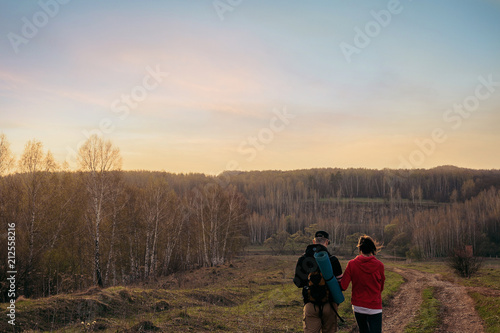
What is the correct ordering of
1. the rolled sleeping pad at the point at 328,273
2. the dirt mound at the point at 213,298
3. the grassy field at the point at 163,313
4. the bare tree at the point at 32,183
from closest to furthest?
the rolled sleeping pad at the point at 328,273 < the grassy field at the point at 163,313 < the dirt mound at the point at 213,298 < the bare tree at the point at 32,183

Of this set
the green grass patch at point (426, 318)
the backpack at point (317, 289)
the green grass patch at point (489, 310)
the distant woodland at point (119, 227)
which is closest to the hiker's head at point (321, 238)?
the backpack at point (317, 289)

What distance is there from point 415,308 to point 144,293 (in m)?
14.1

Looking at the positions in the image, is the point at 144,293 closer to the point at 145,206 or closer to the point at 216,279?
the point at 216,279

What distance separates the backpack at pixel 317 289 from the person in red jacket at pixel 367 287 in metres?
0.37

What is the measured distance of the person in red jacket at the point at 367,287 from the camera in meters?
6.42

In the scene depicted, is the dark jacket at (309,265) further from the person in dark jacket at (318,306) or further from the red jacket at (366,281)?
the red jacket at (366,281)

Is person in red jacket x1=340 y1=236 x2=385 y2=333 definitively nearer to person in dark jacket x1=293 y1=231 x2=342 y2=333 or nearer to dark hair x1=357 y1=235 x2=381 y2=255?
dark hair x1=357 y1=235 x2=381 y2=255

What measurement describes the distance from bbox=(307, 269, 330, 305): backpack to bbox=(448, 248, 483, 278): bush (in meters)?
29.9

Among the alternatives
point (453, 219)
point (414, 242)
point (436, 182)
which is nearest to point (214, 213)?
point (414, 242)

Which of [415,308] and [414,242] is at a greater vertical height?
[415,308]

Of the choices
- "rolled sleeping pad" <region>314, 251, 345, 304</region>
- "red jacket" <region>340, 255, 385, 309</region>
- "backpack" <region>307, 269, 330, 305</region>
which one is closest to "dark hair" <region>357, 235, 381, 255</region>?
"red jacket" <region>340, 255, 385, 309</region>

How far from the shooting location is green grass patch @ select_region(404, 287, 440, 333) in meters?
12.4

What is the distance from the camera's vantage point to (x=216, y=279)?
106ft

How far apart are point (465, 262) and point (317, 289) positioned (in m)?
30.4
